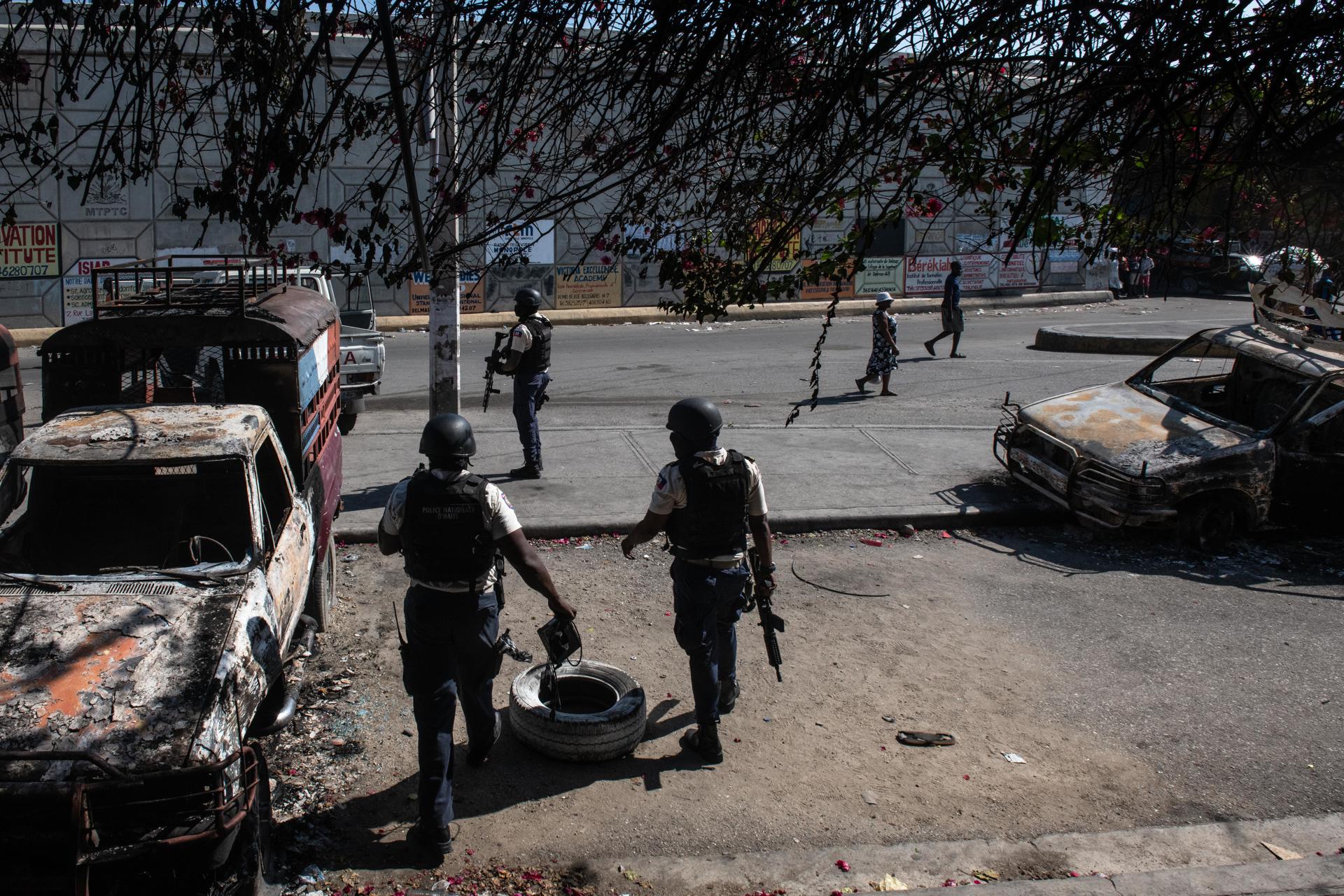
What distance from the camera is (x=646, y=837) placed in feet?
15.5

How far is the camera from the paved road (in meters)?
13.4

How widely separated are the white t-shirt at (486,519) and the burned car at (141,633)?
2.25ft

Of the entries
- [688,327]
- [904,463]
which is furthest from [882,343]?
[688,327]

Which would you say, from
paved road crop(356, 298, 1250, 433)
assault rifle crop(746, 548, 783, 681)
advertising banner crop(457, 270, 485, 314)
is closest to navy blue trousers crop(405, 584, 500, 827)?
assault rifle crop(746, 548, 783, 681)

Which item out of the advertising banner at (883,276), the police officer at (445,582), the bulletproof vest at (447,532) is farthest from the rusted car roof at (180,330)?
the advertising banner at (883,276)

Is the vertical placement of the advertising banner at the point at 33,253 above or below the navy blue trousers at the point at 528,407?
above

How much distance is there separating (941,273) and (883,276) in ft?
5.83

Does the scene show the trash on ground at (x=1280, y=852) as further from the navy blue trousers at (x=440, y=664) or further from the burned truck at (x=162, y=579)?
the burned truck at (x=162, y=579)

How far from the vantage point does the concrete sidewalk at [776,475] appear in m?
8.95

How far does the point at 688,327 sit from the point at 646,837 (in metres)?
18.6

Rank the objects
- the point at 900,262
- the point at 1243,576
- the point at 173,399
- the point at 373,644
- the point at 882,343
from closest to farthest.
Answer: the point at 373,644, the point at 173,399, the point at 1243,576, the point at 882,343, the point at 900,262

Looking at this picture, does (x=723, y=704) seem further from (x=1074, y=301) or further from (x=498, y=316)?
(x=1074, y=301)

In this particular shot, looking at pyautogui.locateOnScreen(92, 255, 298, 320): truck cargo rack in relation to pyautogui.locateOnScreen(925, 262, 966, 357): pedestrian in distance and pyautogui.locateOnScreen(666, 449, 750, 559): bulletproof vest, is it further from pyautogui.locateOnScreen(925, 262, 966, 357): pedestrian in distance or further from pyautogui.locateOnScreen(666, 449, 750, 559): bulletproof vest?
pyautogui.locateOnScreen(925, 262, 966, 357): pedestrian in distance

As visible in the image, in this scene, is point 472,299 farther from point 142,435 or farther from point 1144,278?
point 142,435
